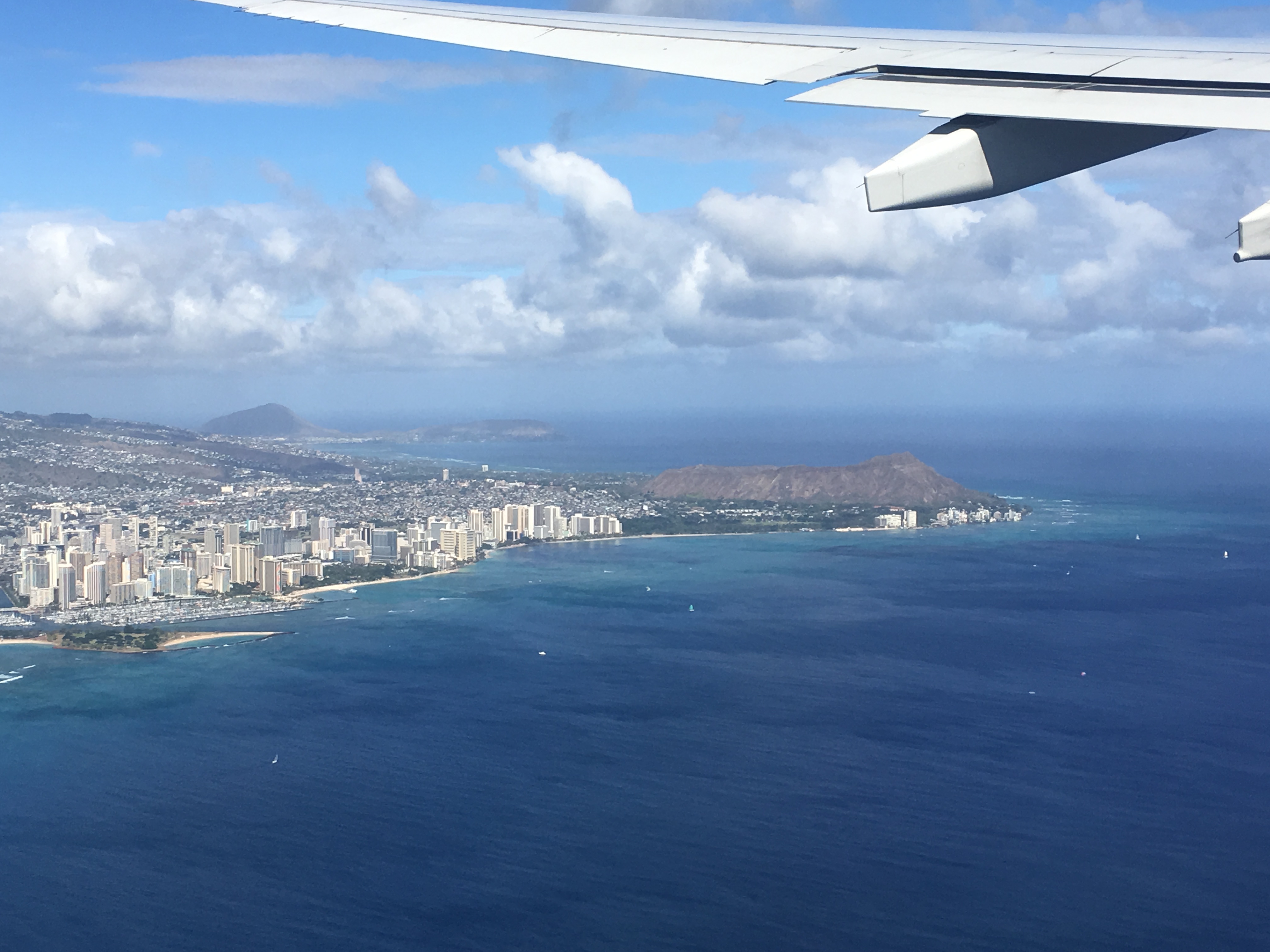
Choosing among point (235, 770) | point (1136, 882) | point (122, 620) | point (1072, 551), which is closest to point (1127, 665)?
point (1136, 882)

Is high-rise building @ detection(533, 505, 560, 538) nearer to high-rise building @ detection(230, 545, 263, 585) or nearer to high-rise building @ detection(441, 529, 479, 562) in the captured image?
high-rise building @ detection(441, 529, 479, 562)

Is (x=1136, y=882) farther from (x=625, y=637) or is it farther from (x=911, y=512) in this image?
(x=911, y=512)

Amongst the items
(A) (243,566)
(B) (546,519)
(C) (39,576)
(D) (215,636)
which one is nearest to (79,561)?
(C) (39,576)

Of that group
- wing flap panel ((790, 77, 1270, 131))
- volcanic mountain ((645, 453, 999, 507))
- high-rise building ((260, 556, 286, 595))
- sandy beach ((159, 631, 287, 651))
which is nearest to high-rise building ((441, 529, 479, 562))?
high-rise building ((260, 556, 286, 595))

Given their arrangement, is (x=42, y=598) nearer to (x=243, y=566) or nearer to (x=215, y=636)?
(x=243, y=566)

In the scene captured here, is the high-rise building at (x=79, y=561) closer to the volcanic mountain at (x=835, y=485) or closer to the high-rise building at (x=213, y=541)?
the high-rise building at (x=213, y=541)
